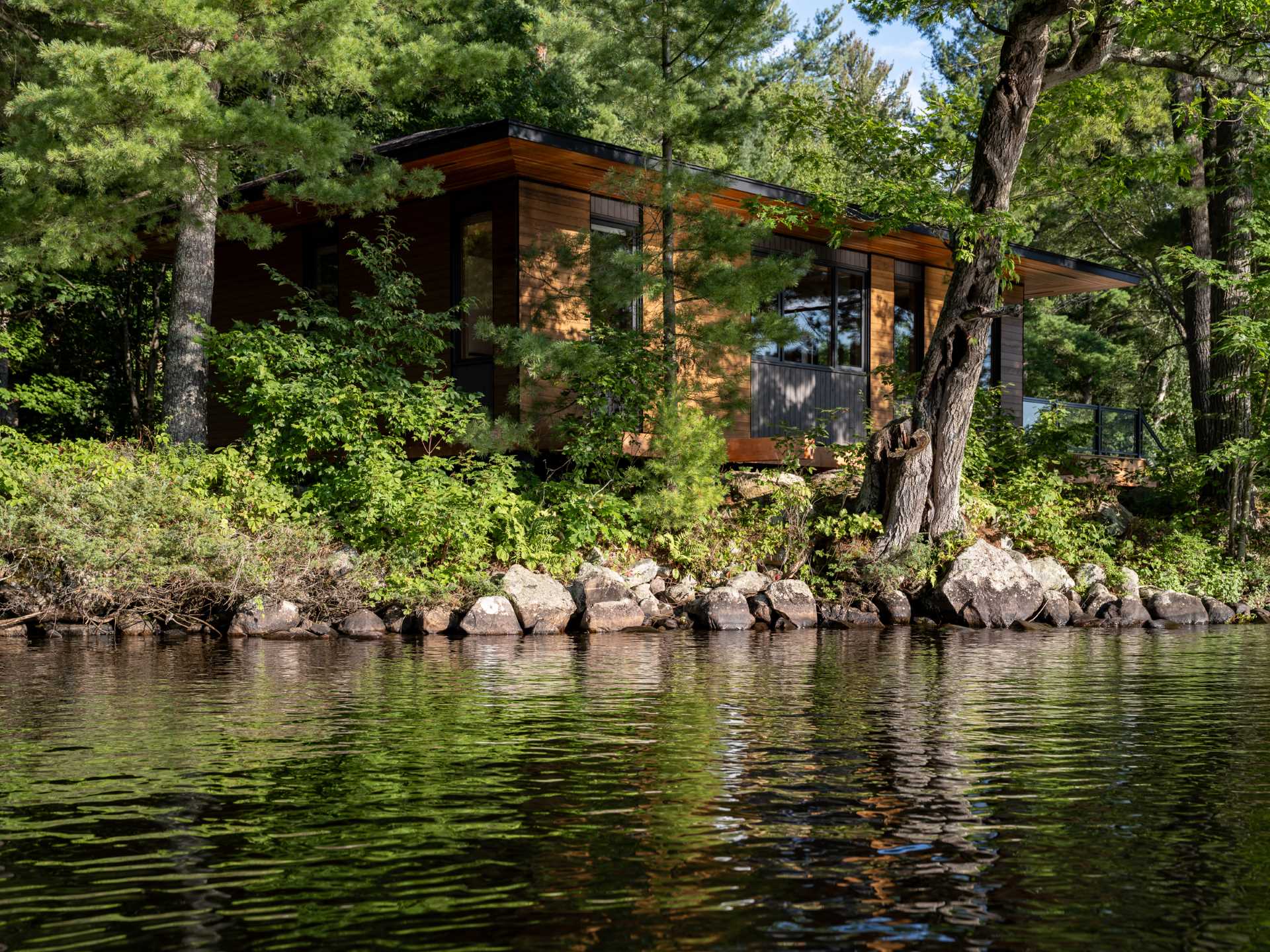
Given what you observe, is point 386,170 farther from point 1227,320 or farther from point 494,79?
point 494,79

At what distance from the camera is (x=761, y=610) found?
1616 centimetres

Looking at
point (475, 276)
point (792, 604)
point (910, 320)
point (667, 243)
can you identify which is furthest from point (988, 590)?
point (910, 320)

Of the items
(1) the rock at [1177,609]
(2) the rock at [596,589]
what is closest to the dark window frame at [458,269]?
(2) the rock at [596,589]

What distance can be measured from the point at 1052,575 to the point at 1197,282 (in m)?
8.31

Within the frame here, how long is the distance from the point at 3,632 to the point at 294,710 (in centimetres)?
701

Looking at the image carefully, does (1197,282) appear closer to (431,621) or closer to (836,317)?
(836,317)

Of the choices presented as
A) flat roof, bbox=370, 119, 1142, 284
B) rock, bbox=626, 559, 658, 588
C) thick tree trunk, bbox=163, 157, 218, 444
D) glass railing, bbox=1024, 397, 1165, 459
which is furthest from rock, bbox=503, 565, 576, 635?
glass railing, bbox=1024, 397, 1165, 459

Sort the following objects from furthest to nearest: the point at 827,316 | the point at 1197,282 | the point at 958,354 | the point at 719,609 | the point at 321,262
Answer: the point at 1197,282 < the point at 827,316 < the point at 321,262 < the point at 958,354 < the point at 719,609

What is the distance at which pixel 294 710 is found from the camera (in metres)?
8.48

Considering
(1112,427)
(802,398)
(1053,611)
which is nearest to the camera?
(1053,611)

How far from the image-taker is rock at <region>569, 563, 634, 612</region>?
50.5ft

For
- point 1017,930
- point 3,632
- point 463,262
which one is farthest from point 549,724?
point 463,262

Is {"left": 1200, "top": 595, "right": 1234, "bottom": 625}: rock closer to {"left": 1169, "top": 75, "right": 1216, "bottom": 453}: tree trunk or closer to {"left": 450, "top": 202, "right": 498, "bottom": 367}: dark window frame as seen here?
{"left": 1169, "top": 75, "right": 1216, "bottom": 453}: tree trunk

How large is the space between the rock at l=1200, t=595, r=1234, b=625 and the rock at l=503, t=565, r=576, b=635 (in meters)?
8.98
